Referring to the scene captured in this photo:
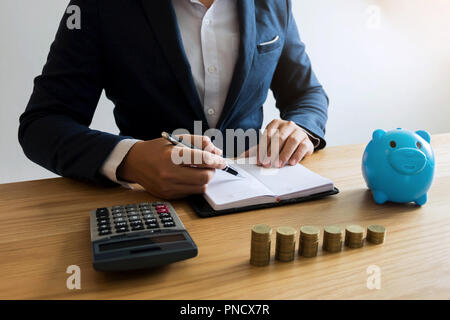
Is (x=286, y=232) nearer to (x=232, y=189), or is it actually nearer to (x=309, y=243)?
(x=309, y=243)

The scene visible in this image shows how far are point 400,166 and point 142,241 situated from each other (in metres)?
0.42

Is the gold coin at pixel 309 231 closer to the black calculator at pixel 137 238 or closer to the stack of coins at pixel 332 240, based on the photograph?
the stack of coins at pixel 332 240

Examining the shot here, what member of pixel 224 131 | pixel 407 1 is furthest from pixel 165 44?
pixel 407 1

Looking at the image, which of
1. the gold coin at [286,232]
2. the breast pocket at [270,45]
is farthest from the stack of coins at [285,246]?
the breast pocket at [270,45]

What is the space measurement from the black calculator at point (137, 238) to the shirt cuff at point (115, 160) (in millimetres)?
127

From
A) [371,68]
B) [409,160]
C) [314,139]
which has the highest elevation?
[409,160]

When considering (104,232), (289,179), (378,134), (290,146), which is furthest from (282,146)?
(104,232)

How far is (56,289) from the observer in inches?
17.6

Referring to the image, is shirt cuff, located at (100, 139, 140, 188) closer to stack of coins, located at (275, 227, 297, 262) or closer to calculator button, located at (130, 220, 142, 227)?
calculator button, located at (130, 220, 142, 227)

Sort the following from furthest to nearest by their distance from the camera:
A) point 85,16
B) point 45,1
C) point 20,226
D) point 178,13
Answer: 1. point 45,1
2. point 178,13
3. point 85,16
4. point 20,226

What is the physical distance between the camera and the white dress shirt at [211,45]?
1.07 m

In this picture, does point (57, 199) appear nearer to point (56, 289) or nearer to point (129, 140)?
point (129, 140)

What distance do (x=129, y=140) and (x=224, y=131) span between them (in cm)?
41

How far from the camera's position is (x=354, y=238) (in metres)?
0.54
